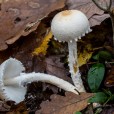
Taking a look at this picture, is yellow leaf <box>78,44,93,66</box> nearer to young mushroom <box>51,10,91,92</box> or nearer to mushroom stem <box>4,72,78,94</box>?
mushroom stem <box>4,72,78,94</box>

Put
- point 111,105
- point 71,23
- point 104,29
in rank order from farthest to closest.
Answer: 1. point 104,29
2. point 111,105
3. point 71,23

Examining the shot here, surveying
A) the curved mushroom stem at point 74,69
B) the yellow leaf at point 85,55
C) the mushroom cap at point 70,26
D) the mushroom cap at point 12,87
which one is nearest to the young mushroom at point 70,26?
the mushroom cap at point 70,26

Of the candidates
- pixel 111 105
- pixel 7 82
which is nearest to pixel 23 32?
pixel 7 82

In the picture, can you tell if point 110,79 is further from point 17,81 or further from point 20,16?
point 20,16

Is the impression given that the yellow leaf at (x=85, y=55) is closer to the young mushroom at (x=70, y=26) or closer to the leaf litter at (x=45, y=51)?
the leaf litter at (x=45, y=51)

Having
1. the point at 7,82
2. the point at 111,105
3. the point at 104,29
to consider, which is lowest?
the point at 111,105

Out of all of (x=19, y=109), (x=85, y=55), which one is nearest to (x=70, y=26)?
(x=85, y=55)

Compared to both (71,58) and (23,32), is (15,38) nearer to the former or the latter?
(23,32)
